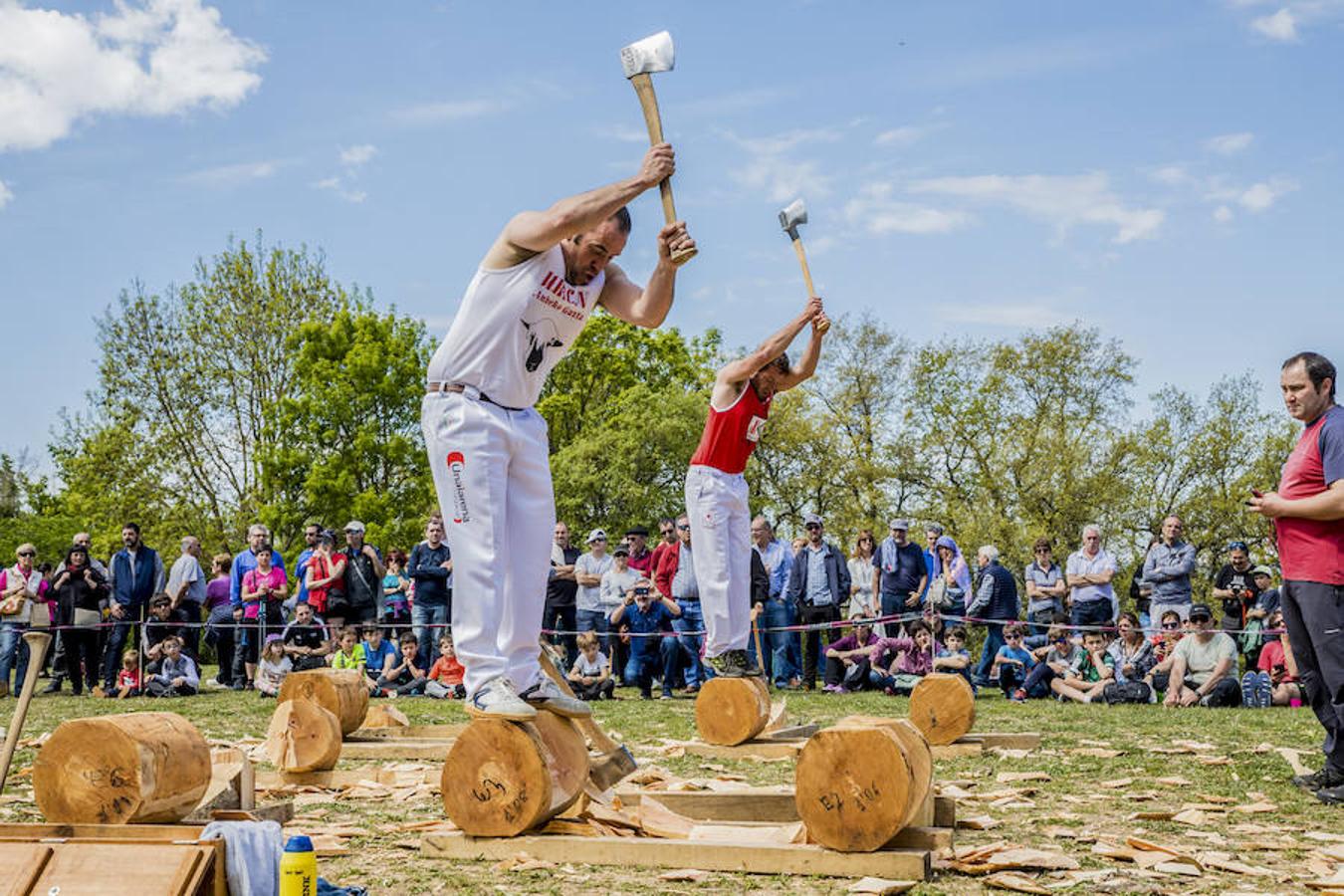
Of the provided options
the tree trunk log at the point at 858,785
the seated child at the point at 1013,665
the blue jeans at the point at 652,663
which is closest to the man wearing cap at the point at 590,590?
the blue jeans at the point at 652,663

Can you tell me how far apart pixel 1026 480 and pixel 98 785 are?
32.8 m

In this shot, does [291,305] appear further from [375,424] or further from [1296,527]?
[1296,527]

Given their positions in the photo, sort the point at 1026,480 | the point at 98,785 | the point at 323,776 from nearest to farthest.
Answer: the point at 98,785 < the point at 323,776 < the point at 1026,480

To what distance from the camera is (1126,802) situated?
642cm

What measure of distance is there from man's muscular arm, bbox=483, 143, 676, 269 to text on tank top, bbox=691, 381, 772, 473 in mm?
3911

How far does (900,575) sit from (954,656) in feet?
5.52

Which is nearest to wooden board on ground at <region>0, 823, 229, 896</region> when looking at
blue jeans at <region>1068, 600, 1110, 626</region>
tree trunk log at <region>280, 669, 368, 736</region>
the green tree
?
tree trunk log at <region>280, 669, 368, 736</region>

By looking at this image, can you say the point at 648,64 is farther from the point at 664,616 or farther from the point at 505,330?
the point at 664,616

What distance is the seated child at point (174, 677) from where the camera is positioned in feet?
50.7

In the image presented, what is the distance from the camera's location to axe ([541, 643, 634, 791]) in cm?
564

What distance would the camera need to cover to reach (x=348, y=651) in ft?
50.1

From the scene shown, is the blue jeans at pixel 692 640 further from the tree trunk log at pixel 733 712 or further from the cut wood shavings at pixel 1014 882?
the cut wood shavings at pixel 1014 882

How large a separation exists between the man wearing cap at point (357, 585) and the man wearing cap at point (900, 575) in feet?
20.9

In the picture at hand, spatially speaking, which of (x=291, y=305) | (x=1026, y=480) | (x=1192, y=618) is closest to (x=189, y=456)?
(x=291, y=305)
